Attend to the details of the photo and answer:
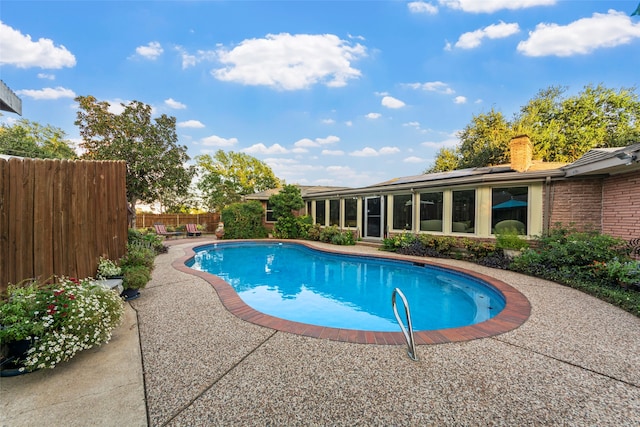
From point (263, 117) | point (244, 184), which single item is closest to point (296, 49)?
point (263, 117)

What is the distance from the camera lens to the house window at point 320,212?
15.3 meters

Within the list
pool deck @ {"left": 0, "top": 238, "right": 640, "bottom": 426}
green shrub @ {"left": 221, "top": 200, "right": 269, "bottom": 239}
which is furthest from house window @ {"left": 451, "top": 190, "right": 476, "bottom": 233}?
Result: green shrub @ {"left": 221, "top": 200, "right": 269, "bottom": 239}

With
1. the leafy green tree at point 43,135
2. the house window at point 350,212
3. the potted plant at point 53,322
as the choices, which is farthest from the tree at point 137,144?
the potted plant at point 53,322

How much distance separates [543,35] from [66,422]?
68.9 ft

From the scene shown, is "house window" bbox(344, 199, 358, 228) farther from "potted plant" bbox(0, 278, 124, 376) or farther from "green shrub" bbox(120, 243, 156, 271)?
"potted plant" bbox(0, 278, 124, 376)

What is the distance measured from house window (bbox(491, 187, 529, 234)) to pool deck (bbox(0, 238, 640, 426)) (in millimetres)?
5321

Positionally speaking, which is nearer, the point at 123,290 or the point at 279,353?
the point at 279,353

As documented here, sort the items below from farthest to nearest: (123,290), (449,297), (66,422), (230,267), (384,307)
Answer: (230,267) < (449,297) < (384,307) < (123,290) < (66,422)

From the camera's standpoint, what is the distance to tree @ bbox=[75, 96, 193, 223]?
16062 millimetres

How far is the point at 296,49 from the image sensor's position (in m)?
12.1

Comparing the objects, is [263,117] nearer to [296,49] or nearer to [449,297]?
[296,49]

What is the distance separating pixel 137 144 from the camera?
16297 mm

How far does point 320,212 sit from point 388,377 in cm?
1320

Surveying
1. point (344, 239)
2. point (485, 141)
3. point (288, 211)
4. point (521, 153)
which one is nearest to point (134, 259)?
point (344, 239)
